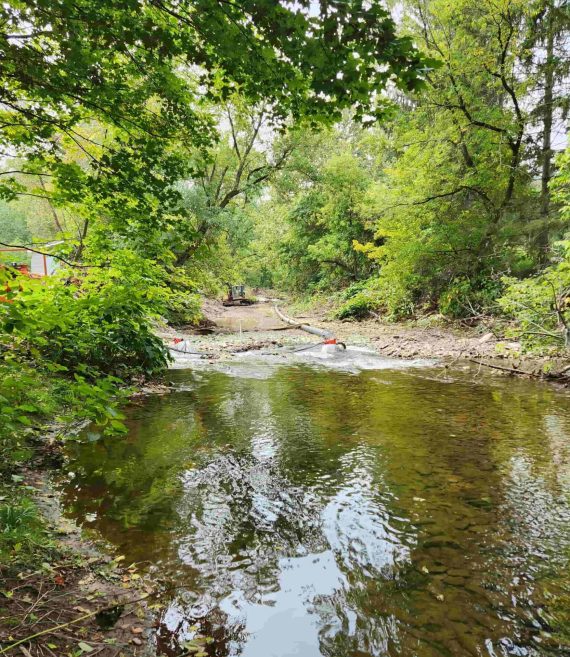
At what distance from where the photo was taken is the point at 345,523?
3488mm

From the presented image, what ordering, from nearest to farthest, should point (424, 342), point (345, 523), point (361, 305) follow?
point (345, 523)
point (424, 342)
point (361, 305)

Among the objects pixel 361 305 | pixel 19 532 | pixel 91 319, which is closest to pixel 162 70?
pixel 91 319

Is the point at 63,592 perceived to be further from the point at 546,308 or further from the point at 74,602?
the point at 546,308

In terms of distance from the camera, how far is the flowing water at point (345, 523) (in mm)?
2402

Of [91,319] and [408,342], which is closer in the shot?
[91,319]

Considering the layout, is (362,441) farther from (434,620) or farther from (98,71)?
(98,71)

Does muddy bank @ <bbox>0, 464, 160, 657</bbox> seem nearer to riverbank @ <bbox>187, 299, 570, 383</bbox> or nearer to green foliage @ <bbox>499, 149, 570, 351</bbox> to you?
green foliage @ <bbox>499, 149, 570, 351</bbox>

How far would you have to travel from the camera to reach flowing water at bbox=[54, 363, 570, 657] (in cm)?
240

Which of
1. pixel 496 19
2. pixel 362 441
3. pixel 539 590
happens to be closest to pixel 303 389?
pixel 362 441

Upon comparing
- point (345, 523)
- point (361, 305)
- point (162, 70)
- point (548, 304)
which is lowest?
point (345, 523)

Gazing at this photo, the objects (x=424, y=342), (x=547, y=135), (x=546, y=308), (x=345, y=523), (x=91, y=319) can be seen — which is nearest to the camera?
(x=345, y=523)

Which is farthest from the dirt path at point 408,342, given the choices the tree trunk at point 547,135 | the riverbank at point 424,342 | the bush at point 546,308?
the tree trunk at point 547,135

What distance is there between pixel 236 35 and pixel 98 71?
60.8 inches

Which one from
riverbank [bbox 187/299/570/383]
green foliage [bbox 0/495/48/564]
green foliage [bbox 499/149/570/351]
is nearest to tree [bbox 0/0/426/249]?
green foliage [bbox 0/495/48/564]
